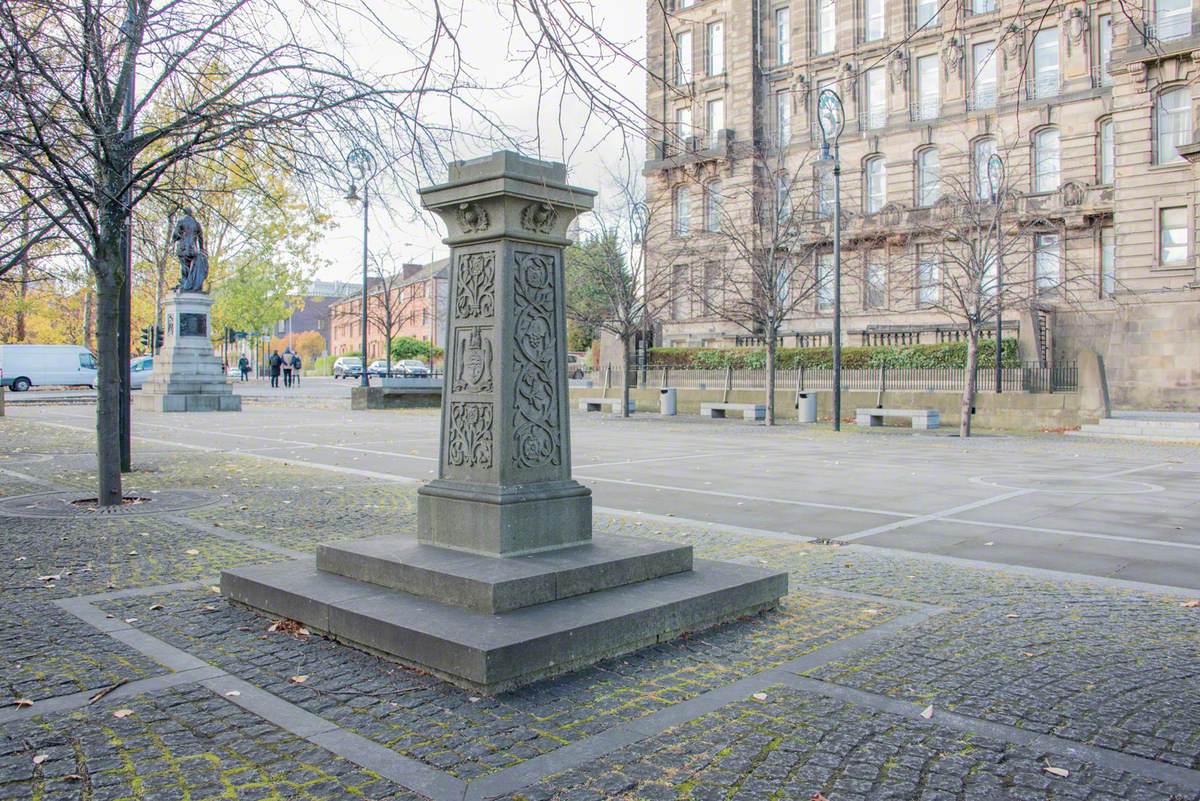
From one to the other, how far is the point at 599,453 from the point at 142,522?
31.4 ft

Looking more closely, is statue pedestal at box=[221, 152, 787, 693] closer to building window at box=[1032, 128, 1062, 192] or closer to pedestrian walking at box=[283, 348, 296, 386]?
building window at box=[1032, 128, 1062, 192]

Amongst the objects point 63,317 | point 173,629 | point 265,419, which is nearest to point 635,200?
point 265,419

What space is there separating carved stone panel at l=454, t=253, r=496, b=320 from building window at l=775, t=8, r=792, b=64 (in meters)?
43.9

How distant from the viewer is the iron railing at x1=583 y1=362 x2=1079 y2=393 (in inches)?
1052

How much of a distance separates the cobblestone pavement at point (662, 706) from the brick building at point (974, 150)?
19.3 metres

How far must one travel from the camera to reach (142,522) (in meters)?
9.07

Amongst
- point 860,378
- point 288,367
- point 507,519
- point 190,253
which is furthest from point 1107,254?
point 288,367

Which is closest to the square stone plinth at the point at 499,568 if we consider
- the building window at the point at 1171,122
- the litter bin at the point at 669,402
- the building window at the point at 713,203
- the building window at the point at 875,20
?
the building window at the point at 713,203

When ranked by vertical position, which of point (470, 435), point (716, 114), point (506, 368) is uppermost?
point (716, 114)

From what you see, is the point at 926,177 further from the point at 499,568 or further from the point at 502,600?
the point at 502,600

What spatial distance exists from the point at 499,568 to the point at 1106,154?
39.0 meters

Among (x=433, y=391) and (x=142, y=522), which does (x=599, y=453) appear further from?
(x=433, y=391)

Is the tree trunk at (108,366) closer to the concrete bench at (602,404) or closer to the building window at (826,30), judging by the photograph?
the concrete bench at (602,404)

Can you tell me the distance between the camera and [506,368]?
5633 mm
